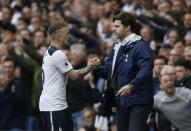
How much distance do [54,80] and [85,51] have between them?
4.74 m

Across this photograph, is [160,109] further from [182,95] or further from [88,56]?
[88,56]

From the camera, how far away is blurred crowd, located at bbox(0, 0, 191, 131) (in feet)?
40.5

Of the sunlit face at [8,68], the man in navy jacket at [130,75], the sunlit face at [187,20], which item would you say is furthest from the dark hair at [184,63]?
the sunlit face at [8,68]

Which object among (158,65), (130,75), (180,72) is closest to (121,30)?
(130,75)

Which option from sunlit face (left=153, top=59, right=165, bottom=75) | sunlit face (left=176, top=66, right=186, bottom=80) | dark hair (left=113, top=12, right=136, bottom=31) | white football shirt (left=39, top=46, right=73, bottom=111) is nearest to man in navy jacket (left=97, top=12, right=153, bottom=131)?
dark hair (left=113, top=12, right=136, bottom=31)

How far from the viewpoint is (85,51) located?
540 inches

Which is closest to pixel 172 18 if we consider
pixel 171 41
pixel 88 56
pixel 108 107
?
pixel 171 41

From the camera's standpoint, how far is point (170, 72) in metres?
11.2

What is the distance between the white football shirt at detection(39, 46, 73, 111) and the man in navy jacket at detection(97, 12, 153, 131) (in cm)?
75

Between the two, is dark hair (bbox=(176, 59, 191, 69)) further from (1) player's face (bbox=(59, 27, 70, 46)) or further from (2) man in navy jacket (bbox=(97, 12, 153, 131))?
(1) player's face (bbox=(59, 27, 70, 46))

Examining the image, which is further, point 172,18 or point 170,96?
point 172,18

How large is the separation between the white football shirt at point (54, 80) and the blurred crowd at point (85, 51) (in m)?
1.24

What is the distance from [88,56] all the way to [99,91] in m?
1.17

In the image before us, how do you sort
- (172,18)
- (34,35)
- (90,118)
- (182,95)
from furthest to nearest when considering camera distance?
1. (34,35)
2. (172,18)
3. (90,118)
4. (182,95)
